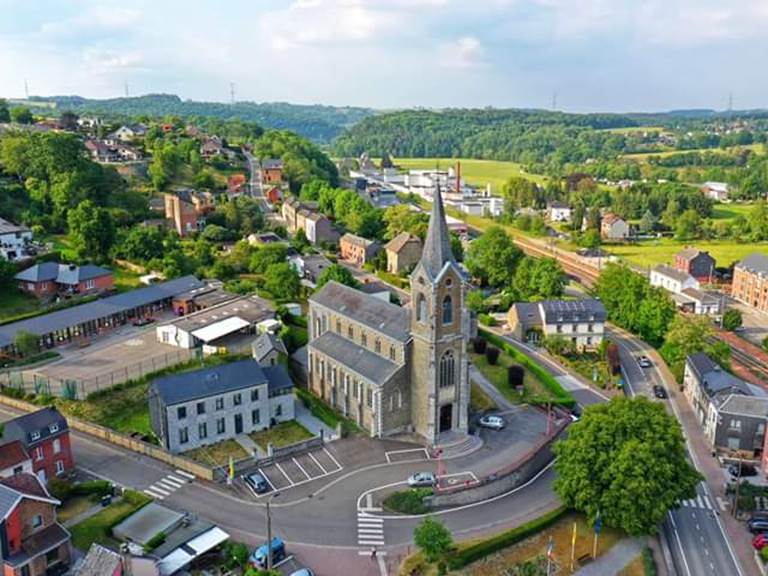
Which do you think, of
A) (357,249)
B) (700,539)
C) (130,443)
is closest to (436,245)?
(700,539)

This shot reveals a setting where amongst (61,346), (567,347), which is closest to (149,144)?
(61,346)

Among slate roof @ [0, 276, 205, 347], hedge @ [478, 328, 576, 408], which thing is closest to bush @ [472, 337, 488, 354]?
hedge @ [478, 328, 576, 408]

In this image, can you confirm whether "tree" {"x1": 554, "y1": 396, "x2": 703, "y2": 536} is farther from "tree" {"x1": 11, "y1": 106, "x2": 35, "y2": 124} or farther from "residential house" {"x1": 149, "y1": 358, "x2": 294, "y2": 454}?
"tree" {"x1": 11, "y1": 106, "x2": 35, "y2": 124}

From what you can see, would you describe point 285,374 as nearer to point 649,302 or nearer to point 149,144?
point 649,302

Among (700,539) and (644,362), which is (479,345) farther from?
(700,539)

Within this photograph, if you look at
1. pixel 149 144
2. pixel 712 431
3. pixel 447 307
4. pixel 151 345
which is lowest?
pixel 712 431

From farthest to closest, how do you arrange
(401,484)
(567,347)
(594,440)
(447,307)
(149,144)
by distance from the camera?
1. (149,144)
2. (567,347)
3. (447,307)
4. (401,484)
5. (594,440)
